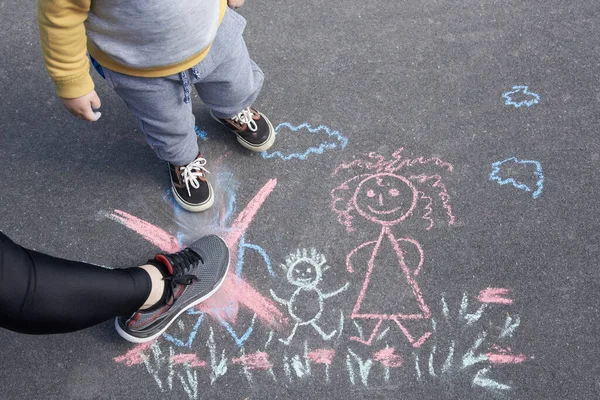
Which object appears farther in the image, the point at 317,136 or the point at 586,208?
the point at 317,136

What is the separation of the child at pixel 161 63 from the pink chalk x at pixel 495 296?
3.51ft

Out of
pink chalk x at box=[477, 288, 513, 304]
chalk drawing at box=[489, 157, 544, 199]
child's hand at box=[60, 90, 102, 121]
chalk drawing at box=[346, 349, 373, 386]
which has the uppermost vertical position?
chalk drawing at box=[489, 157, 544, 199]

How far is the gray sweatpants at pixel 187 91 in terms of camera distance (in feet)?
5.94

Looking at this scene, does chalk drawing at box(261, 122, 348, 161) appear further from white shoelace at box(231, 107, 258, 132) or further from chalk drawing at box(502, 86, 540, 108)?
chalk drawing at box(502, 86, 540, 108)

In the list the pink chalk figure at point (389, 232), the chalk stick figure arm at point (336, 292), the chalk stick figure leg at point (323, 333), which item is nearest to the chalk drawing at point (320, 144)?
the pink chalk figure at point (389, 232)

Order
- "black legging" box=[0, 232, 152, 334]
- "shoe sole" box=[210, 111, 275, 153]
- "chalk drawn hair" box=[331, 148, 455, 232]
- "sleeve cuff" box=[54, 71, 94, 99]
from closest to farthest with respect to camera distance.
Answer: "black legging" box=[0, 232, 152, 334], "sleeve cuff" box=[54, 71, 94, 99], "chalk drawn hair" box=[331, 148, 455, 232], "shoe sole" box=[210, 111, 275, 153]

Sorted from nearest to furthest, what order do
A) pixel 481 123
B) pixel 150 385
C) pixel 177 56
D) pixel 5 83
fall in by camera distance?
pixel 177 56
pixel 150 385
pixel 481 123
pixel 5 83

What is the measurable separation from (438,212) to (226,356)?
946mm

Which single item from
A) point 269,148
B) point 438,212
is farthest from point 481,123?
point 269,148

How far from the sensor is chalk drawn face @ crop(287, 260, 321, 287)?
81.8 inches

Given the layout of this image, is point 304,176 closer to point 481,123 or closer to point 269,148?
point 269,148

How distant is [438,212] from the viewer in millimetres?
2186

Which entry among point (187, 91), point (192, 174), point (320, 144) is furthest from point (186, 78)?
point (320, 144)

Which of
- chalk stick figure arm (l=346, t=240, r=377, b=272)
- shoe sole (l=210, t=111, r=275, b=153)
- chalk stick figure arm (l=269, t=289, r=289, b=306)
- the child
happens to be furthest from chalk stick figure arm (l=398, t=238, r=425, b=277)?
the child
